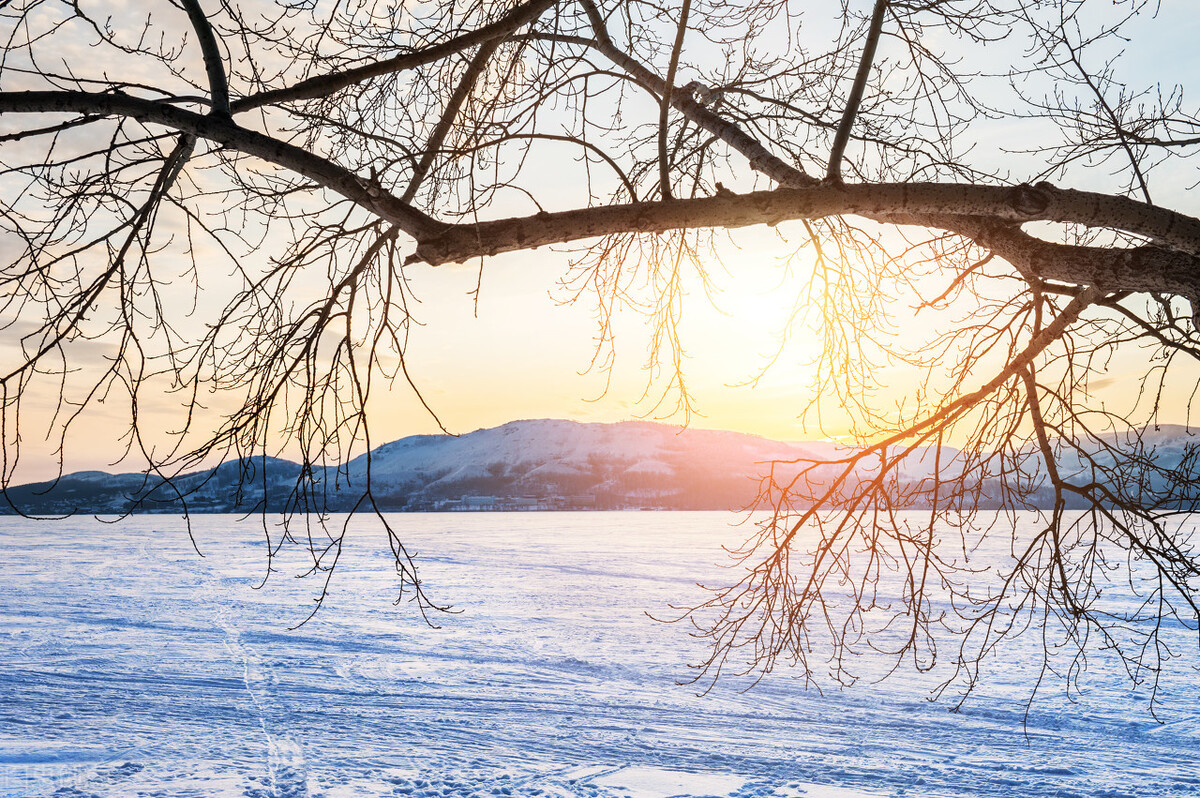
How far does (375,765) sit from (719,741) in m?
3.24

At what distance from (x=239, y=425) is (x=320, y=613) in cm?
1329

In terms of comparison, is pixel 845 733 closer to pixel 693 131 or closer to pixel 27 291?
pixel 693 131

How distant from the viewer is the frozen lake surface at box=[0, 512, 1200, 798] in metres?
6.80

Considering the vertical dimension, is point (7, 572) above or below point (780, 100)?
below

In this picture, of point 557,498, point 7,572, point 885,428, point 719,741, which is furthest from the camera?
point 557,498

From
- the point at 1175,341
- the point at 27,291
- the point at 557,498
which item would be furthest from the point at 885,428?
the point at 557,498

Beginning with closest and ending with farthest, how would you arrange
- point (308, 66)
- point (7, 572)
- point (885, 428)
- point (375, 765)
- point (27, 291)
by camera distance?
point (27, 291) → point (308, 66) → point (885, 428) → point (375, 765) → point (7, 572)

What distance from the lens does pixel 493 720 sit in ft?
27.5

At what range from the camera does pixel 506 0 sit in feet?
13.0

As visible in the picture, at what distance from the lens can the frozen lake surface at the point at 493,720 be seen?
6.80 m

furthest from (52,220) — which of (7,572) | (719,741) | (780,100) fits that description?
(7,572)

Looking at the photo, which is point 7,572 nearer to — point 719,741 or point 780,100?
point 719,741

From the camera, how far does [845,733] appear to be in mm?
8141

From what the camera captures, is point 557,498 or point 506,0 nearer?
point 506,0
